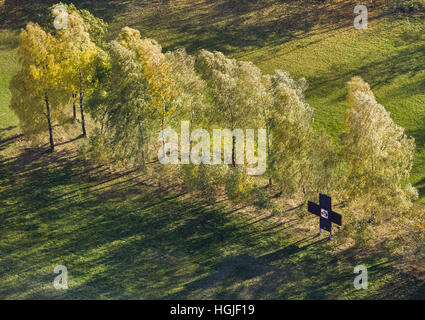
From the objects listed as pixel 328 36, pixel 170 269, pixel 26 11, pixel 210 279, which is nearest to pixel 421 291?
pixel 210 279

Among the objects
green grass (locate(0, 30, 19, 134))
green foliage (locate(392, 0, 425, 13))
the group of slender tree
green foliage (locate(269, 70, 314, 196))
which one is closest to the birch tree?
the group of slender tree

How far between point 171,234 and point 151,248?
282 centimetres

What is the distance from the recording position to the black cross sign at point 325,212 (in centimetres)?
5100

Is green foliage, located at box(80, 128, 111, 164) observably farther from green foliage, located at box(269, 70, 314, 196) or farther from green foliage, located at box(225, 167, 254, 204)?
green foliage, located at box(269, 70, 314, 196)

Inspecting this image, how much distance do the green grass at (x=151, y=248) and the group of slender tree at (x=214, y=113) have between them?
3.83 meters

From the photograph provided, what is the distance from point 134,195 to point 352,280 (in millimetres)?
25396

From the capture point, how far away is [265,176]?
59.5 meters

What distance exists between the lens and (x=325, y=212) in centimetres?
5175

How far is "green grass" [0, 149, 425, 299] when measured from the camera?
47.2 m

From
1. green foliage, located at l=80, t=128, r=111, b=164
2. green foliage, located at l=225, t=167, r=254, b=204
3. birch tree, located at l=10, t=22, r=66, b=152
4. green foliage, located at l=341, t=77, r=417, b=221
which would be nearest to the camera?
green foliage, located at l=341, t=77, r=417, b=221

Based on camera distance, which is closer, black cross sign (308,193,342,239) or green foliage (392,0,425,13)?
black cross sign (308,193,342,239)

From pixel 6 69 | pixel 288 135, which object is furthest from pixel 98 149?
pixel 6 69

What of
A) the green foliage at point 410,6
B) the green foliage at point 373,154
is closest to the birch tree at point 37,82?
the green foliage at point 373,154

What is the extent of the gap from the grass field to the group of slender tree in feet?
12.3
